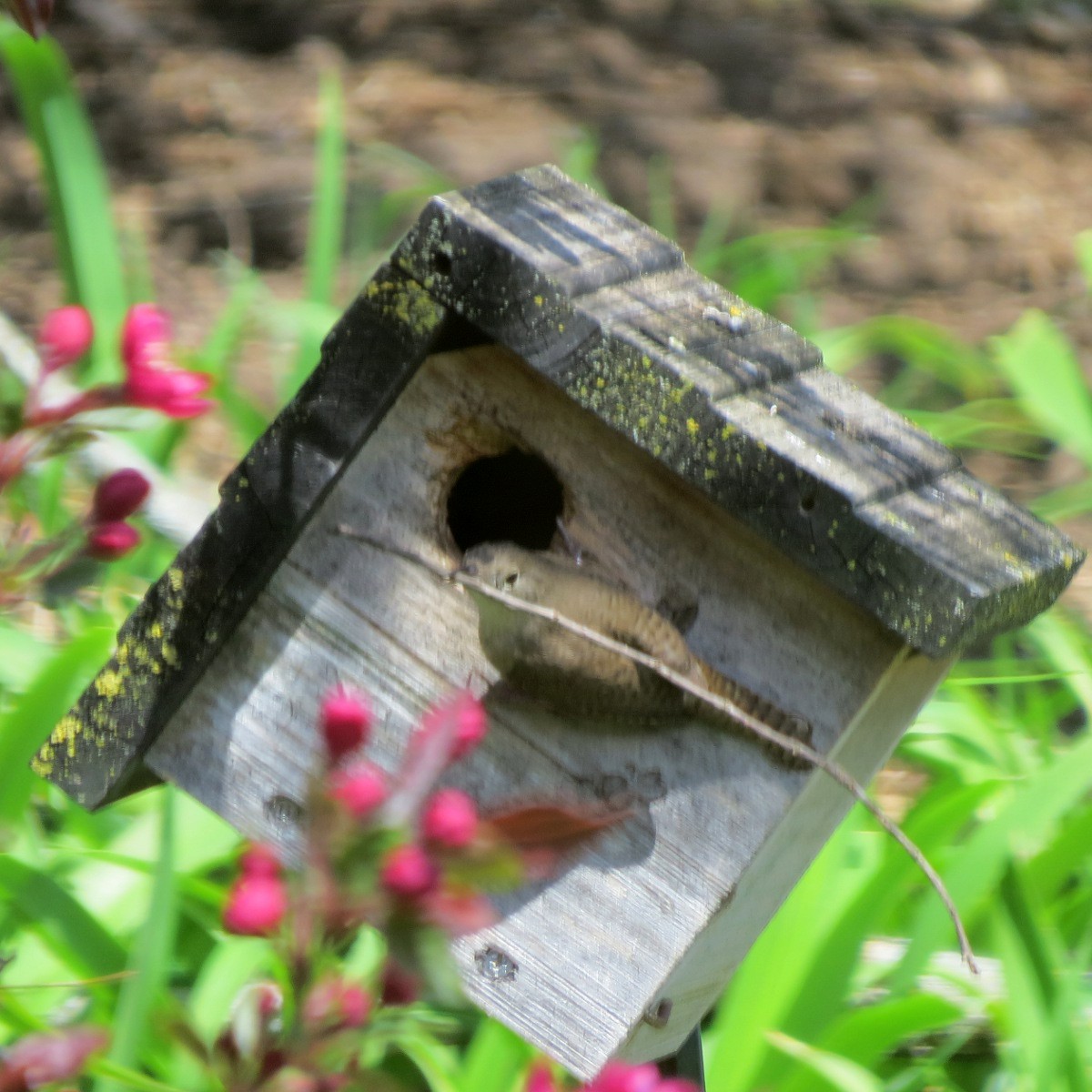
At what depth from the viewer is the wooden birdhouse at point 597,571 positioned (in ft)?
4.02

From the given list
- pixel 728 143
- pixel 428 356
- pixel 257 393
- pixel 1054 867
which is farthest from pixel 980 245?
pixel 428 356

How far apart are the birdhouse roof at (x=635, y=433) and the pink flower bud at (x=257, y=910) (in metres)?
0.50

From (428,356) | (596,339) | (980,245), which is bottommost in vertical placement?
(980,245)

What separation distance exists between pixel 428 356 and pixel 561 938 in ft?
1.87

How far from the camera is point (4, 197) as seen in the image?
12.9 feet

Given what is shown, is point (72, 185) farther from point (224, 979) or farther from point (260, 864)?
point (260, 864)

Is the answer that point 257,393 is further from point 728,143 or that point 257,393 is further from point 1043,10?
point 1043,10

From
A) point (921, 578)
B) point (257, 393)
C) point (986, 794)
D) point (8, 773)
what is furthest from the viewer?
point (257, 393)

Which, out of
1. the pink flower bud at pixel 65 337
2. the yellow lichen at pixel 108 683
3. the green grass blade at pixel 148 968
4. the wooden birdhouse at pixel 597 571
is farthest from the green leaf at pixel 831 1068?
the pink flower bud at pixel 65 337

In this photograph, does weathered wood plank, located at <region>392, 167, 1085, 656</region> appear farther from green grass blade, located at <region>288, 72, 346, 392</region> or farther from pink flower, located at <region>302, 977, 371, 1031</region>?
green grass blade, located at <region>288, 72, 346, 392</region>

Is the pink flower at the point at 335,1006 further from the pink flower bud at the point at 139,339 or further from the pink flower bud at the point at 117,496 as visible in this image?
the pink flower bud at the point at 139,339

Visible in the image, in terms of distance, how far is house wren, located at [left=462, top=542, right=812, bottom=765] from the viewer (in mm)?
1303

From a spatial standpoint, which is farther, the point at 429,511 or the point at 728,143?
the point at 728,143

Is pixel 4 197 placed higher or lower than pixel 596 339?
lower
